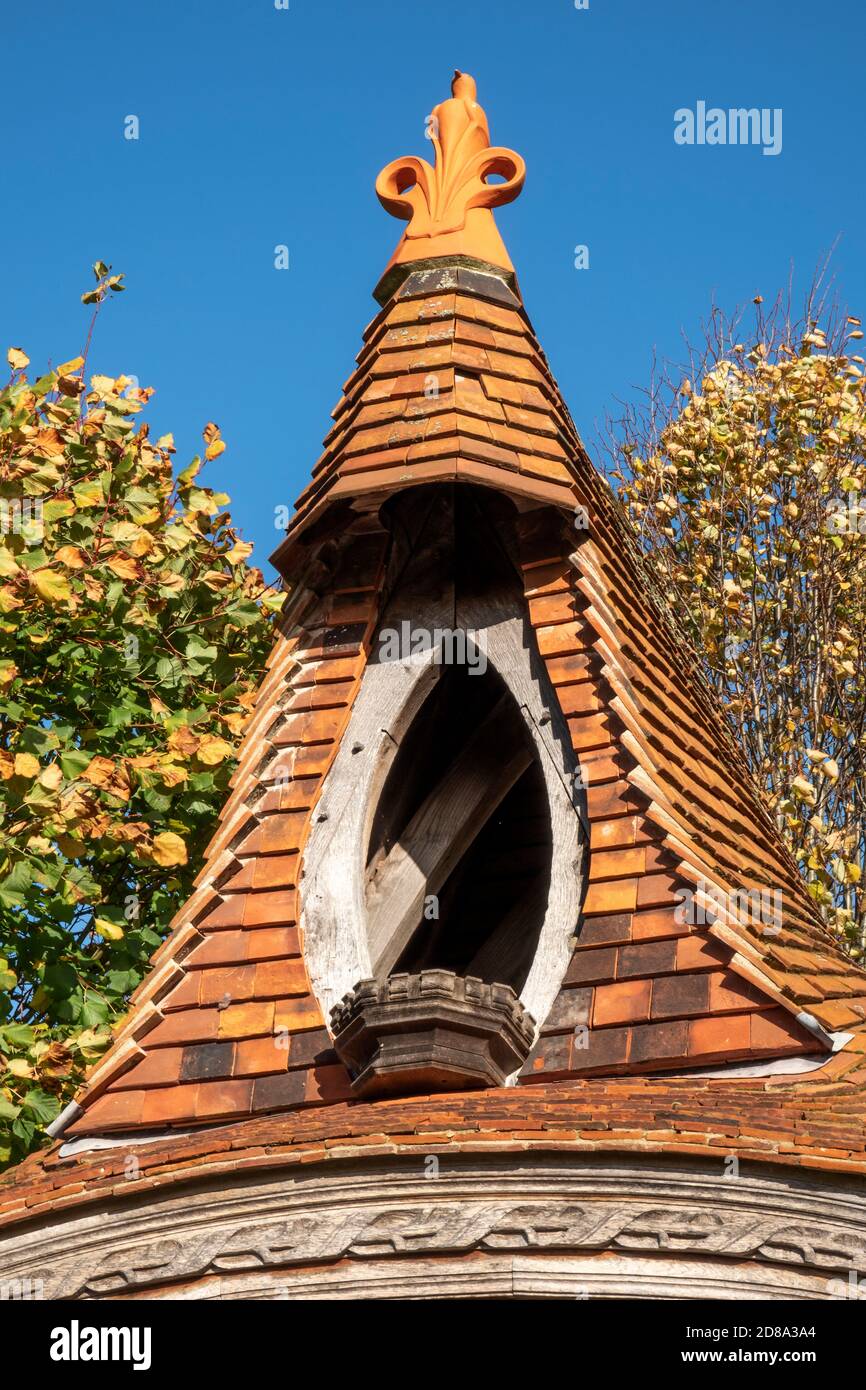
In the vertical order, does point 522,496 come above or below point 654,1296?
above

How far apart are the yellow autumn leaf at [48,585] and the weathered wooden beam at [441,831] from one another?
6.23 ft

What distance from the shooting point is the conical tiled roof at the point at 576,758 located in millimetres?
5727

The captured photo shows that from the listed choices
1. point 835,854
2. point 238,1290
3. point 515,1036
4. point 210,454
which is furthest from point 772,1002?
point 835,854

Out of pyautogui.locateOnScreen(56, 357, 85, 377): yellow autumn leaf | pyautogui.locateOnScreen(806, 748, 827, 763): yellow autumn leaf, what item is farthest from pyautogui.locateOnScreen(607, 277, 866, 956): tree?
pyautogui.locateOnScreen(56, 357, 85, 377): yellow autumn leaf

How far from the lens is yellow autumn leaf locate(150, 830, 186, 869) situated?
842cm

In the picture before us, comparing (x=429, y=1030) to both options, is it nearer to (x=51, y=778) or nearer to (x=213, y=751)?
(x=51, y=778)

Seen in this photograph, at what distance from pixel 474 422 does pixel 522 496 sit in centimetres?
35

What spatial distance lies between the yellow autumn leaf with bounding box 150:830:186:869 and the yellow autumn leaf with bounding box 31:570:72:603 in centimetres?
111

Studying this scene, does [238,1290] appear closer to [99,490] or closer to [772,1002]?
[772,1002]

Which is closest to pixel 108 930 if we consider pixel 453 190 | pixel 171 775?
pixel 171 775

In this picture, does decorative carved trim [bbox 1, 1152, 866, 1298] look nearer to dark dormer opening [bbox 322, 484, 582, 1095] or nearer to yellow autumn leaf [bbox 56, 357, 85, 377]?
dark dormer opening [bbox 322, 484, 582, 1095]

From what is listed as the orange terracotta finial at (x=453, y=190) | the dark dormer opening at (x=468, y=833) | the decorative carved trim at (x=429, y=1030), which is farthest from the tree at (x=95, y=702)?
the decorative carved trim at (x=429, y=1030)

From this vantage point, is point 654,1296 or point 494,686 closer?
point 654,1296
